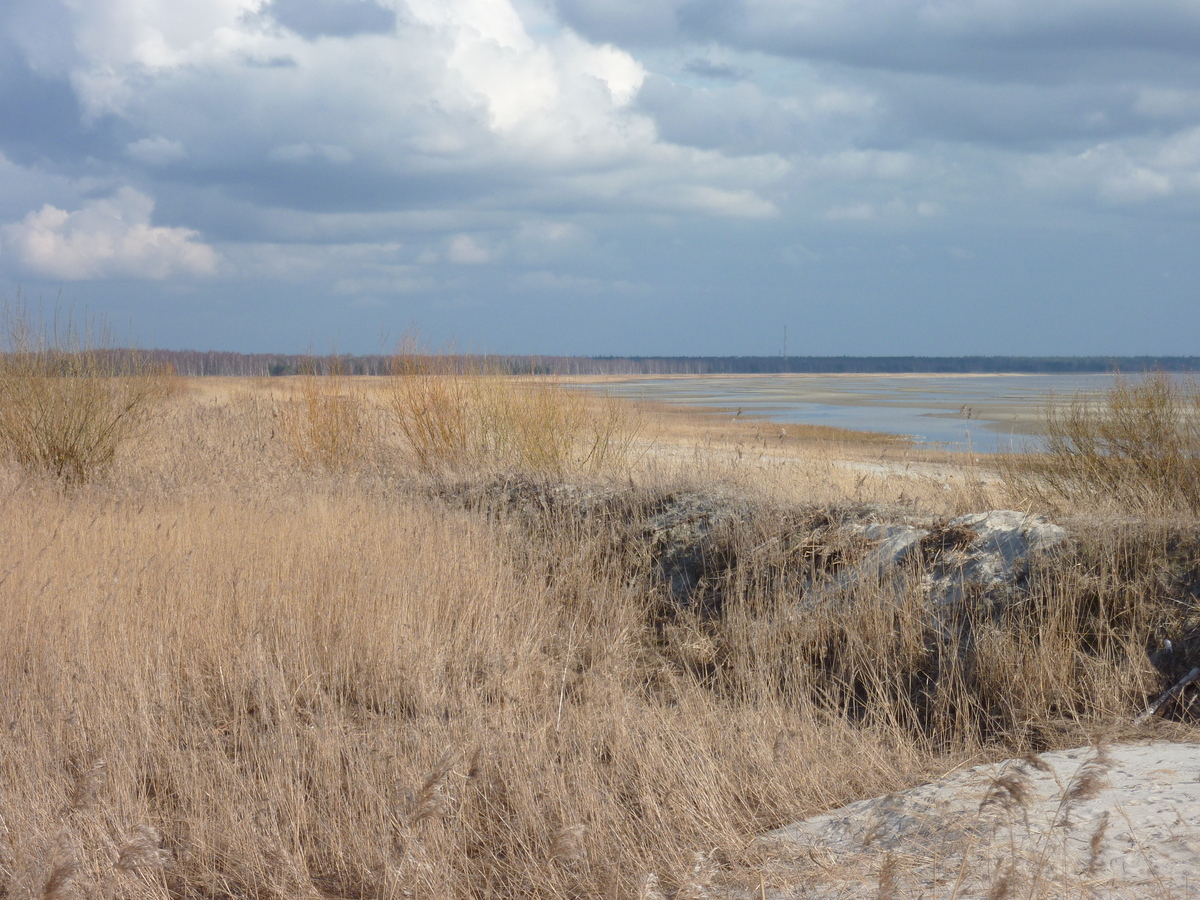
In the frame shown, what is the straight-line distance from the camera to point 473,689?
4770mm

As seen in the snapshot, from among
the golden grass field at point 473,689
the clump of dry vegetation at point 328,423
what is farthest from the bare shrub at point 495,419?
the golden grass field at point 473,689

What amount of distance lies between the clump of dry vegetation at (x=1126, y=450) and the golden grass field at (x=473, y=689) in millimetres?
1545

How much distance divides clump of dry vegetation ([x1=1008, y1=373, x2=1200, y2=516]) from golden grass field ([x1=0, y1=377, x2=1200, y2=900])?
5.07 feet

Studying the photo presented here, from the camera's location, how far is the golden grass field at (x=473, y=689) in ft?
11.1

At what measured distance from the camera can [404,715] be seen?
4.96m

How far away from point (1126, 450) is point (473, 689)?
8.65 metres

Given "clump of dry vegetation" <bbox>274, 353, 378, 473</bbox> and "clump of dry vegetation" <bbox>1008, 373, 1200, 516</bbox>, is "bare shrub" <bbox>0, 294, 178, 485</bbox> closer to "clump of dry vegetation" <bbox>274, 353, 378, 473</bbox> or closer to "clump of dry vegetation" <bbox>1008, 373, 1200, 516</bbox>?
"clump of dry vegetation" <bbox>274, 353, 378, 473</bbox>

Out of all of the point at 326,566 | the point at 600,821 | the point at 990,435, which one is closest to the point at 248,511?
the point at 326,566

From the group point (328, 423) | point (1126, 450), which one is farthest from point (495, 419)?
point (1126, 450)

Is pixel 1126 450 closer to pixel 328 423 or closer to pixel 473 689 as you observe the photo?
pixel 473 689

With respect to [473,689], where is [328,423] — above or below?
above

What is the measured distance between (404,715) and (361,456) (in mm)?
9459

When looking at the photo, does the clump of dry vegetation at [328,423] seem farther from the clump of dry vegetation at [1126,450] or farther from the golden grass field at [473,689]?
the clump of dry vegetation at [1126,450]

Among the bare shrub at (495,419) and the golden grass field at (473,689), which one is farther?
the bare shrub at (495,419)
